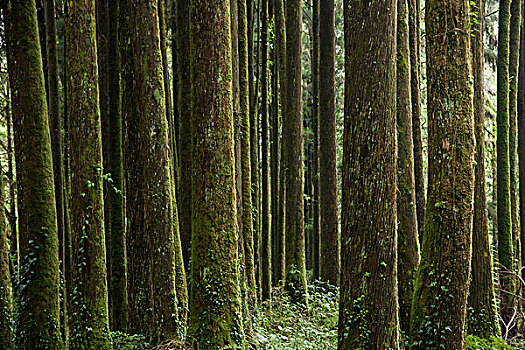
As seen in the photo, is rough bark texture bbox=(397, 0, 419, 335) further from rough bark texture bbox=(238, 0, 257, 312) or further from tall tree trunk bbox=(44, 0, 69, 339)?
tall tree trunk bbox=(44, 0, 69, 339)

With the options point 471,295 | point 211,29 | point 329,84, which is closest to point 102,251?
point 211,29

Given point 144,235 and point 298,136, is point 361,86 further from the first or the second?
point 298,136

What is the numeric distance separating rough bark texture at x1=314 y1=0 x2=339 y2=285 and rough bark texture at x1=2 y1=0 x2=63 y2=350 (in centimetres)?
841

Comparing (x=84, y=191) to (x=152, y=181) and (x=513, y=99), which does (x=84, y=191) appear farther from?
(x=513, y=99)

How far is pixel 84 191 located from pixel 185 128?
265cm

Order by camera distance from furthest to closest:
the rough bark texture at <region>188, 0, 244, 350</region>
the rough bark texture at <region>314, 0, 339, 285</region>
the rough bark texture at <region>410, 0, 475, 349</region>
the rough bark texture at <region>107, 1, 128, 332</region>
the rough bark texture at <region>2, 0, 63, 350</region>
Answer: the rough bark texture at <region>314, 0, 339, 285</region> → the rough bark texture at <region>107, 1, 128, 332</region> → the rough bark texture at <region>2, 0, 63, 350</region> → the rough bark texture at <region>188, 0, 244, 350</region> → the rough bark texture at <region>410, 0, 475, 349</region>

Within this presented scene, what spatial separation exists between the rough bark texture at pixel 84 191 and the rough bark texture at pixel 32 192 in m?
0.63

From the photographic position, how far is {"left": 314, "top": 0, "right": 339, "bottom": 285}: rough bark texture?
44.7 feet

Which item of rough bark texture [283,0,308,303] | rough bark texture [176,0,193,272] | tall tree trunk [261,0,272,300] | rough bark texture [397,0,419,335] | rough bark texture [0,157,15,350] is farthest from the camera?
tall tree trunk [261,0,272,300]

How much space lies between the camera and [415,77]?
8773 millimetres

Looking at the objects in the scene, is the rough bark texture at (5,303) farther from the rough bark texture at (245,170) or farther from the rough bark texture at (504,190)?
the rough bark texture at (504,190)

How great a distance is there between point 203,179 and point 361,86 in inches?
85.9

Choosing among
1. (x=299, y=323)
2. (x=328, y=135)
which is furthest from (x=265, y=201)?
(x=299, y=323)

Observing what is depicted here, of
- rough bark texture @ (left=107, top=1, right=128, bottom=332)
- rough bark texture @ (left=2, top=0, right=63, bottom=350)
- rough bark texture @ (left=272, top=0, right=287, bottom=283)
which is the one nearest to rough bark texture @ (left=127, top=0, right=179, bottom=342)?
rough bark texture @ (left=2, top=0, right=63, bottom=350)
